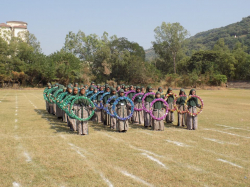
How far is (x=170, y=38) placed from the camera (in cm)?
7700

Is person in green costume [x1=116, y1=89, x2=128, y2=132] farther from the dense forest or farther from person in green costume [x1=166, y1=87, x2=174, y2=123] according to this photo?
the dense forest

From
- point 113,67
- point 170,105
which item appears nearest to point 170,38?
point 113,67

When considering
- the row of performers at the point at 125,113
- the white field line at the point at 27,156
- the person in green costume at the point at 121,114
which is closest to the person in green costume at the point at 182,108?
the row of performers at the point at 125,113

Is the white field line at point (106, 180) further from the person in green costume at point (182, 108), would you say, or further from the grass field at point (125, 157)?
the person in green costume at point (182, 108)

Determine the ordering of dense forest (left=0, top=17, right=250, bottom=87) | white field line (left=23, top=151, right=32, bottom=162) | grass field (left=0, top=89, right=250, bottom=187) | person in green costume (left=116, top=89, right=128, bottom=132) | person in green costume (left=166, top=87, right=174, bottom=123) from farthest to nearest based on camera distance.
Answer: dense forest (left=0, top=17, right=250, bottom=87) → person in green costume (left=166, top=87, right=174, bottom=123) → person in green costume (left=116, top=89, right=128, bottom=132) → white field line (left=23, top=151, right=32, bottom=162) → grass field (left=0, top=89, right=250, bottom=187)

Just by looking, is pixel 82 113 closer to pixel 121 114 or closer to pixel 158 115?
pixel 121 114

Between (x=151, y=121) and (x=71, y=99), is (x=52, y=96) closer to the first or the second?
(x=71, y=99)

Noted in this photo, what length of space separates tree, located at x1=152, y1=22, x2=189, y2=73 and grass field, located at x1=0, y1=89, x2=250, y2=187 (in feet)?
219

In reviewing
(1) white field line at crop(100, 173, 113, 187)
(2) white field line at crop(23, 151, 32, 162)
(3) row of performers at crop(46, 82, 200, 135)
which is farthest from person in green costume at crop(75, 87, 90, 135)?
(1) white field line at crop(100, 173, 113, 187)

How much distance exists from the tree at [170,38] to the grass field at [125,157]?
6661 cm

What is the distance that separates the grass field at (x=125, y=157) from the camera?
6500 mm

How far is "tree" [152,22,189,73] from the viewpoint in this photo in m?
75.5

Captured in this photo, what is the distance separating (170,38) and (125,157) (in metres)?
72.6

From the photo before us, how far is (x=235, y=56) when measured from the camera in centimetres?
7169
